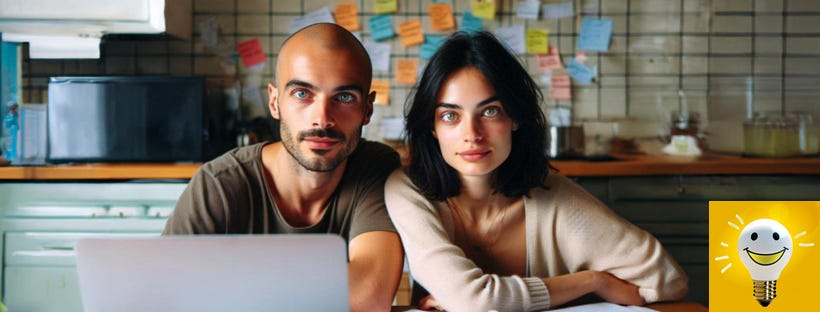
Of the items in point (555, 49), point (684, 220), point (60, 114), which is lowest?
point (684, 220)

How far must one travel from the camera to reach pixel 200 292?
2.39 ft

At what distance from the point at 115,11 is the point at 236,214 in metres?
1.11

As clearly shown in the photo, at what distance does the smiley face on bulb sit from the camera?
→ 2.66 ft

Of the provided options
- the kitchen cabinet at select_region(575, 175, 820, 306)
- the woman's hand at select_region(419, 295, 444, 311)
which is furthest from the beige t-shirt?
the kitchen cabinet at select_region(575, 175, 820, 306)

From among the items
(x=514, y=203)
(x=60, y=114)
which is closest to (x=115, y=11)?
(x=60, y=114)

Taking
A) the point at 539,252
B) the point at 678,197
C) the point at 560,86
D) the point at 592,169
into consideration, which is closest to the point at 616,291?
the point at 539,252

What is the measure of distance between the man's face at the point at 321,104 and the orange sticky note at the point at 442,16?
1227mm

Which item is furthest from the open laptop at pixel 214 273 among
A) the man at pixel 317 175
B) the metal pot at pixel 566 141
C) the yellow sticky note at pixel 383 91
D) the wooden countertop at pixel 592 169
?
the yellow sticky note at pixel 383 91

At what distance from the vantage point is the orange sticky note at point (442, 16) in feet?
7.54

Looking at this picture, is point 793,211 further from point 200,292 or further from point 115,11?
point 115,11

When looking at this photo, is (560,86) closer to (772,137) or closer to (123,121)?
(772,137)

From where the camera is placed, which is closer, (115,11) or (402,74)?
(115,11)

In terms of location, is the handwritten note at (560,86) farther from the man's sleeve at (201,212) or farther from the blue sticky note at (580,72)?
the man's sleeve at (201,212)

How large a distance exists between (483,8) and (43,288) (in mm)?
1416
